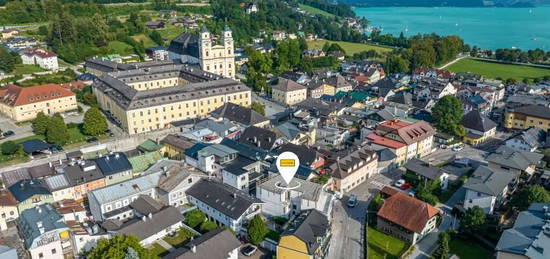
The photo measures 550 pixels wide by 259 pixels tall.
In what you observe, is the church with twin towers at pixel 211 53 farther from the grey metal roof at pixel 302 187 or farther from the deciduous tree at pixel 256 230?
the deciduous tree at pixel 256 230

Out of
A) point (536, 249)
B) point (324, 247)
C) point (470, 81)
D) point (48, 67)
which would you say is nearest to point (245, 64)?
point (48, 67)

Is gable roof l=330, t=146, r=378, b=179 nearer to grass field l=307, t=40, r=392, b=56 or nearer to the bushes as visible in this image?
the bushes

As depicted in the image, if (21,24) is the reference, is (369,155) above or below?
→ below

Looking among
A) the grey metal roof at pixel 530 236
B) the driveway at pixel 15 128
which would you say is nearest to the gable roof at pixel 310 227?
the grey metal roof at pixel 530 236

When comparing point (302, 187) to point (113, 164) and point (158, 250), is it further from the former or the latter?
point (113, 164)

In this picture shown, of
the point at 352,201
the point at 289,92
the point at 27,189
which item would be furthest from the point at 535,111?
the point at 27,189

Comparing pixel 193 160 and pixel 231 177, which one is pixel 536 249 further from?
pixel 193 160
